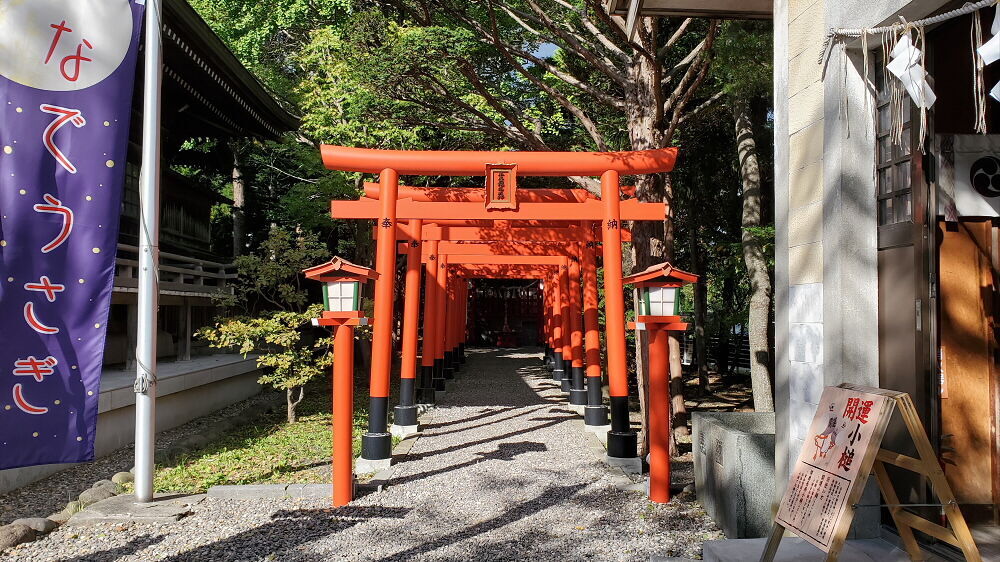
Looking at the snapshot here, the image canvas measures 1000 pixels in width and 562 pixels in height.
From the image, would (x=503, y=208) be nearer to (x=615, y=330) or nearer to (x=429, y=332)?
(x=615, y=330)

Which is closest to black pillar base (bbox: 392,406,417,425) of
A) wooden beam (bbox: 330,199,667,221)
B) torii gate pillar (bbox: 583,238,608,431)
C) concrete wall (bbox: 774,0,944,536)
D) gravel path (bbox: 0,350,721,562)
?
gravel path (bbox: 0,350,721,562)

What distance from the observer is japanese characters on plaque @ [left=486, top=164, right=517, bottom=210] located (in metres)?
7.76

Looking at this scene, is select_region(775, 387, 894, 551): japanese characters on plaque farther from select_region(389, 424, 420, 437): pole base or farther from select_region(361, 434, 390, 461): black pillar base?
select_region(389, 424, 420, 437): pole base

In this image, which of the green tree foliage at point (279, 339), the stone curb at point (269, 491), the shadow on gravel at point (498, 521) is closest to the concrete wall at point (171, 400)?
the green tree foliage at point (279, 339)

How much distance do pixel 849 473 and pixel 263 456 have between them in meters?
7.62

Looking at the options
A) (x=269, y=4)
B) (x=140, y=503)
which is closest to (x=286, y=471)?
(x=140, y=503)

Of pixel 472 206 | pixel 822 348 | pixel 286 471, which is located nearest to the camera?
pixel 822 348

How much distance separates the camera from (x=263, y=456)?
887cm

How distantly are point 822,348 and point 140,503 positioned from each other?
553cm

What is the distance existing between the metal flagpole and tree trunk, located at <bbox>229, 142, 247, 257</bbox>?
1079 centimetres

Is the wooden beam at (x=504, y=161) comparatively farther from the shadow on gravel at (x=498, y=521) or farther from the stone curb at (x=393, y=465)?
the shadow on gravel at (x=498, y=521)

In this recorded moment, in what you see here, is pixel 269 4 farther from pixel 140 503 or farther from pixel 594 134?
pixel 140 503

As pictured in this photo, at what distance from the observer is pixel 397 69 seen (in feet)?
30.1

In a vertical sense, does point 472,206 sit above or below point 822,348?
above
